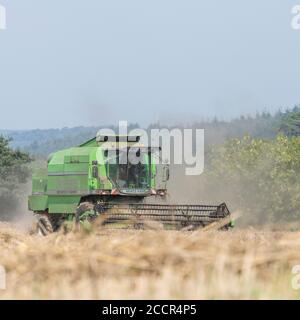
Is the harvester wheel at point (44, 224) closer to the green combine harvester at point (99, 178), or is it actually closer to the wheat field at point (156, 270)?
the green combine harvester at point (99, 178)

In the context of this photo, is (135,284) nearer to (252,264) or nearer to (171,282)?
(171,282)

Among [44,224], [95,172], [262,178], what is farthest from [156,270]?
[262,178]

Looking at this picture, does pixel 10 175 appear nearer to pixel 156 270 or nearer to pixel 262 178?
pixel 262 178

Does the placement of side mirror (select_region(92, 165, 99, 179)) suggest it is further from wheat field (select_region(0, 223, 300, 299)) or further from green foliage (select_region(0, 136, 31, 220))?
green foliage (select_region(0, 136, 31, 220))

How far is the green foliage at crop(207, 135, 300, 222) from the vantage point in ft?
166

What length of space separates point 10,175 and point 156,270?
5537 centimetres

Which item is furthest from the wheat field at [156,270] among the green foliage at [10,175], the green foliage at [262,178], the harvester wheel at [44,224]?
the green foliage at [10,175]

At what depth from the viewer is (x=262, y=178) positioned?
178 feet

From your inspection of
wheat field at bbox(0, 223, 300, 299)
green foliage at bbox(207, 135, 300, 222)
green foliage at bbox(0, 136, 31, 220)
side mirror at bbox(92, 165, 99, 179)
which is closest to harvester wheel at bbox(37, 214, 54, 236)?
side mirror at bbox(92, 165, 99, 179)

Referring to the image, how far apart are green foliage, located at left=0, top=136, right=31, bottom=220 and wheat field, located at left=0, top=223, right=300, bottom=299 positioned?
51491 millimetres

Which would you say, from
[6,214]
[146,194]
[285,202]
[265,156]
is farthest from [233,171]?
[146,194]

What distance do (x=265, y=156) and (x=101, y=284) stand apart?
54398mm

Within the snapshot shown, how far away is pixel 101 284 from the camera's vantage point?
471cm
